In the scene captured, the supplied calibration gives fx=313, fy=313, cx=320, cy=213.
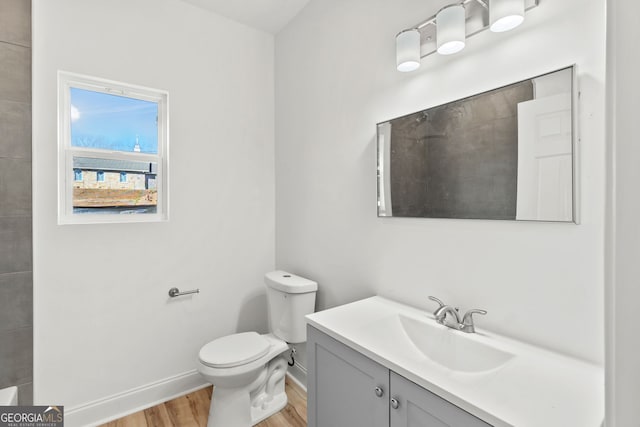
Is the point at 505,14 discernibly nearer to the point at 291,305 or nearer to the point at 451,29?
the point at 451,29

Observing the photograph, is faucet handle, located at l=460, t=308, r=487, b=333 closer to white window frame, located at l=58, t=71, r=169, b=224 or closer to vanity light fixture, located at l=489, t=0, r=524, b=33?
vanity light fixture, located at l=489, t=0, r=524, b=33

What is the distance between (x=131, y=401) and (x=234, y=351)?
2.66ft

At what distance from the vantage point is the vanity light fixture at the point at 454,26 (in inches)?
42.2

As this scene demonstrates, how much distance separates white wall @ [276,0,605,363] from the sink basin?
0.42 ft

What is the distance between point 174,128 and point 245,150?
1.68 feet

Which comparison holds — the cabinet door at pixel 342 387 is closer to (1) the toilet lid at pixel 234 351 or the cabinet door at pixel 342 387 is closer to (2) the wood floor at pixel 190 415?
(1) the toilet lid at pixel 234 351

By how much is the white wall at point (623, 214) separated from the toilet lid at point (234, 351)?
65.0 inches

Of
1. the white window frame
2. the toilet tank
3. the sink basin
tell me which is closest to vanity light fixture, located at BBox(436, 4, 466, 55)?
the sink basin

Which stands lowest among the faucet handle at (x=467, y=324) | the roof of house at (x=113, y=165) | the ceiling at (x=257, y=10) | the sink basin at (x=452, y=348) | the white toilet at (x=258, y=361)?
the white toilet at (x=258, y=361)

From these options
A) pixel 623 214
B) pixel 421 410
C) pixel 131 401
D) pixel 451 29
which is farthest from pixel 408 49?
pixel 131 401

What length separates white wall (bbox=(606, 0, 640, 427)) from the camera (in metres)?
0.33

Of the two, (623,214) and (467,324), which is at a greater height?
(623,214)

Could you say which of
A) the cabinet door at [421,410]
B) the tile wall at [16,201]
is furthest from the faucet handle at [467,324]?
the tile wall at [16,201]

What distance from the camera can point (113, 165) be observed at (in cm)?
198
